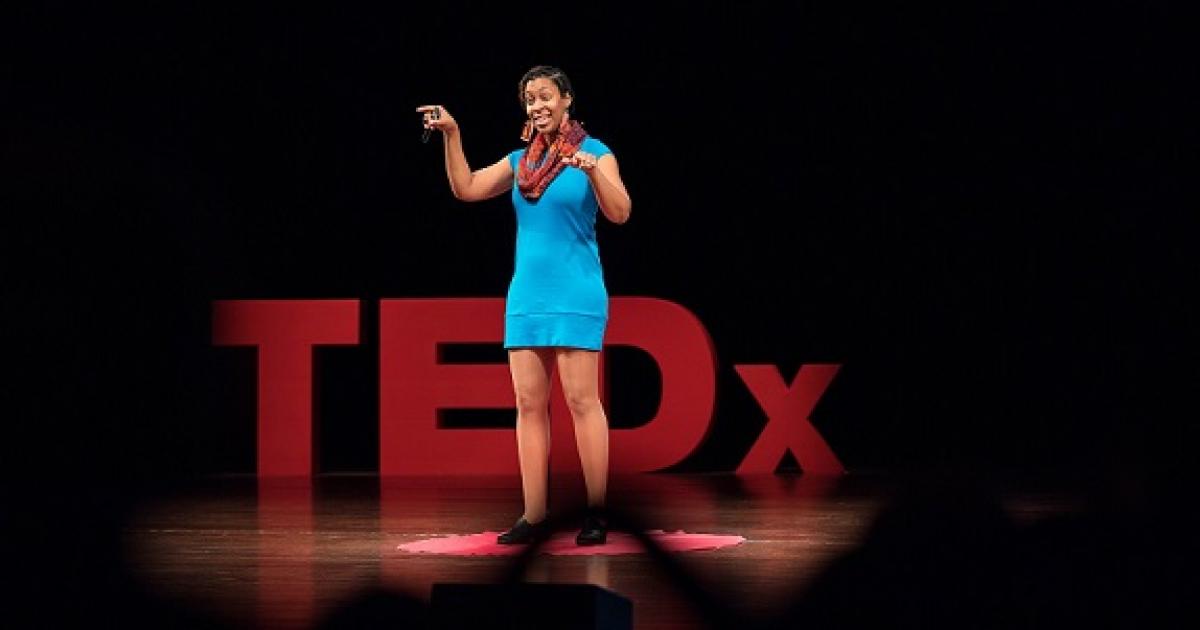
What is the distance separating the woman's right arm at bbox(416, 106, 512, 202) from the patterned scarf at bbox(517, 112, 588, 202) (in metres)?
0.10

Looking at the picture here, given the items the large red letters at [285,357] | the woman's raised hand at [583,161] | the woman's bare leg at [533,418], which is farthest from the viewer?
the large red letters at [285,357]

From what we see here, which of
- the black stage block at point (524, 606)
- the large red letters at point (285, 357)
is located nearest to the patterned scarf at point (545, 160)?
the black stage block at point (524, 606)

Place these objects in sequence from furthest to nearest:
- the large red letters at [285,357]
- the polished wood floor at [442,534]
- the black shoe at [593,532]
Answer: the large red letters at [285,357]
the black shoe at [593,532]
the polished wood floor at [442,534]

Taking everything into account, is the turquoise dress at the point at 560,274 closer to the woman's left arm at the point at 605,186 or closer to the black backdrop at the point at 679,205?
→ the woman's left arm at the point at 605,186

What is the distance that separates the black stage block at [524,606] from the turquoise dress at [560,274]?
2006 mm

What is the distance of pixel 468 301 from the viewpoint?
263 inches

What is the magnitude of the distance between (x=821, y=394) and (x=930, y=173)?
95cm

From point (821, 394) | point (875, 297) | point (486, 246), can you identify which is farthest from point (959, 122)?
point (486, 246)

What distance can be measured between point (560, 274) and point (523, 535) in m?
0.64

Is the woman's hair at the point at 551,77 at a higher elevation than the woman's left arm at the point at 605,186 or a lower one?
higher

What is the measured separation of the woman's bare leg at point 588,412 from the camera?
4.07 metres

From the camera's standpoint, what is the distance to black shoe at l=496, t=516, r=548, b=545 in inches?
161

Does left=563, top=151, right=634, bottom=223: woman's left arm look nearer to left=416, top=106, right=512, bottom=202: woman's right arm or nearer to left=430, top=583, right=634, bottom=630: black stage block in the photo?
left=416, top=106, right=512, bottom=202: woman's right arm

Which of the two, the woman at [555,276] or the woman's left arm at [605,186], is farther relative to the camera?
the woman at [555,276]
